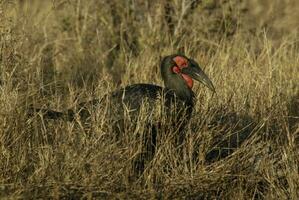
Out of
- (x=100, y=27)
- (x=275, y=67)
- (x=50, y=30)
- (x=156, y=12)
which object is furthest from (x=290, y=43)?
(x=50, y=30)

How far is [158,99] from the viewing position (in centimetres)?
516

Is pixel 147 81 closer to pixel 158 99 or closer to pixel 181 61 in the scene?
pixel 181 61

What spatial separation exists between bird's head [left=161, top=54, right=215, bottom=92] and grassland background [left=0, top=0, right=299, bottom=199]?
0.24 m

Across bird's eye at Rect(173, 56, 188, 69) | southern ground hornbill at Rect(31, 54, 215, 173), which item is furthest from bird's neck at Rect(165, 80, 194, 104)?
bird's eye at Rect(173, 56, 188, 69)

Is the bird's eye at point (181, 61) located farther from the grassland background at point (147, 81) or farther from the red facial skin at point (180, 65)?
the grassland background at point (147, 81)

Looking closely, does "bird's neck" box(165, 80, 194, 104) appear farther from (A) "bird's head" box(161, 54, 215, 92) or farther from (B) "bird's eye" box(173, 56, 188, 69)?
(B) "bird's eye" box(173, 56, 188, 69)

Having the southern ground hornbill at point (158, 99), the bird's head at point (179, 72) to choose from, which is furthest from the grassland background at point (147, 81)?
the bird's head at point (179, 72)

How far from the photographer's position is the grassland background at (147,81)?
14.9 feet

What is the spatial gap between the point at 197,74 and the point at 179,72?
0.14 m

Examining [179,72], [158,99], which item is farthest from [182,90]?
[158,99]

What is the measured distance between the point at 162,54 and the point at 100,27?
94 centimetres

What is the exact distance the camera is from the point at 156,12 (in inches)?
309

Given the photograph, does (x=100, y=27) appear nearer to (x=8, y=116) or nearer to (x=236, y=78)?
(x=236, y=78)

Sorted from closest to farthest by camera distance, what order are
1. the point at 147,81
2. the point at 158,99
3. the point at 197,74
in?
the point at 158,99 < the point at 197,74 < the point at 147,81
